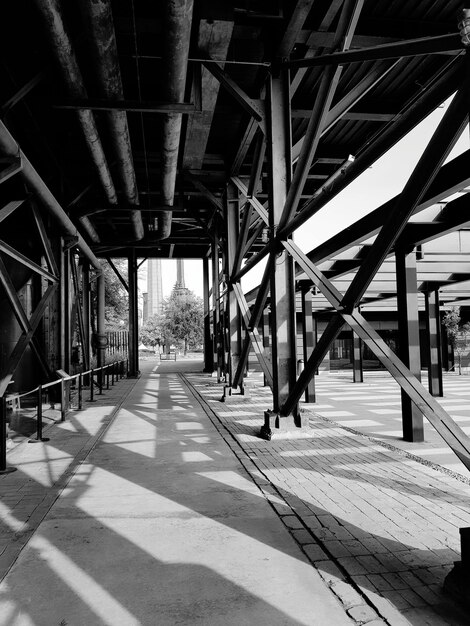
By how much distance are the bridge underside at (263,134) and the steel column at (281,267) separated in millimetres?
22

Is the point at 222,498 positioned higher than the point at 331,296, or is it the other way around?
the point at 331,296

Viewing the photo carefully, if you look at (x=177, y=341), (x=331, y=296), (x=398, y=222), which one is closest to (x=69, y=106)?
(x=331, y=296)

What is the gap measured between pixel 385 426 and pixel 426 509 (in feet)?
14.4

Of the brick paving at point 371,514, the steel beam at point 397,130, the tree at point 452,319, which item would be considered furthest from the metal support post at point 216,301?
the steel beam at point 397,130

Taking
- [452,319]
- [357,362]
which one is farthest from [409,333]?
[452,319]

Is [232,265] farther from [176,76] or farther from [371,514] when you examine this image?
[371,514]

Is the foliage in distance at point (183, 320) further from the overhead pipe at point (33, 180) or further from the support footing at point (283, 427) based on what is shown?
the support footing at point (283, 427)

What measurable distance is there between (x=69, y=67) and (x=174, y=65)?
4.27 feet

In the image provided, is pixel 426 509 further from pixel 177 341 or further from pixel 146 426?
pixel 177 341

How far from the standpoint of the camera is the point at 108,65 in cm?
612

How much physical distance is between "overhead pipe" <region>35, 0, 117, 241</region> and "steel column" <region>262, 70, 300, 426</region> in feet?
9.20

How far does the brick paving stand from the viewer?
266 centimetres

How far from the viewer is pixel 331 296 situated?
5.46 m

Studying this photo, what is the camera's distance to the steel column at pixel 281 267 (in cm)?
743
